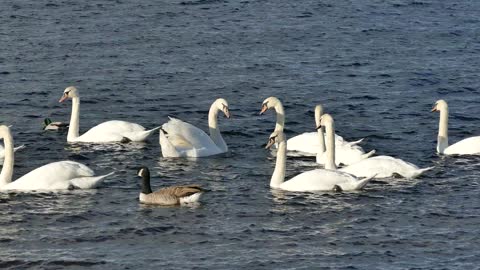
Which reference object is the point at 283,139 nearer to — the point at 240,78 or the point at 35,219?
the point at 35,219

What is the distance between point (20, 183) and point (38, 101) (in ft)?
23.6

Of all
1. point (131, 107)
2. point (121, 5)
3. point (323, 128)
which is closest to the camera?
point (323, 128)

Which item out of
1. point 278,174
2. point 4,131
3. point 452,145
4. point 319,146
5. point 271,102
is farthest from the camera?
point 271,102

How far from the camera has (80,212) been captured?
67.7ft

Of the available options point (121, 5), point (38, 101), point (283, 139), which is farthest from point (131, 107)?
point (121, 5)

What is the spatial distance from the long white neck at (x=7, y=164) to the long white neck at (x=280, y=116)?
550 cm

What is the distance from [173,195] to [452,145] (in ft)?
20.8

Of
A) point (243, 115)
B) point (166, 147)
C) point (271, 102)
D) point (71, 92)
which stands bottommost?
point (166, 147)

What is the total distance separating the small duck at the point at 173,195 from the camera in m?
21.0

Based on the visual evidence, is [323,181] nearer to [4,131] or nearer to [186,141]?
[186,141]

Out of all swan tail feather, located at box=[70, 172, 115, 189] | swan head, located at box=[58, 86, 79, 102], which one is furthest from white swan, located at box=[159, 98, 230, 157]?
swan tail feather, located at box=[70, 172, 115, 189]

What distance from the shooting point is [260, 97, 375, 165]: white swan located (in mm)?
24344

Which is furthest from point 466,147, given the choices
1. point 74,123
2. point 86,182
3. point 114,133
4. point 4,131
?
point 4,131

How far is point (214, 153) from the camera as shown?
989 inches
